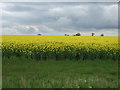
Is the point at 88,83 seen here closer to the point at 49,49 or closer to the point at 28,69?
the point at 28,69

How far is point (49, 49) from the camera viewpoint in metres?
13.8

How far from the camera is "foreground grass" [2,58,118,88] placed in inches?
239

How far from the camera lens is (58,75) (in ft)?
28.2

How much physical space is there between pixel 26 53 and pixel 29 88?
7905 mm

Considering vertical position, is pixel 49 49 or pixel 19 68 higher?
pixel 49 49

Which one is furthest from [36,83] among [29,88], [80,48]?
[80,48]

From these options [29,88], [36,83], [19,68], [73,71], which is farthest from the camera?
[19,68]

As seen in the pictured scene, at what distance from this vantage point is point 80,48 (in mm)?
14258

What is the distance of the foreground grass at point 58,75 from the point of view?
607 cm

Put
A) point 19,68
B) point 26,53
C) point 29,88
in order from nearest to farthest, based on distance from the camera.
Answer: point 29,88 < point 19,68 < point 26,53

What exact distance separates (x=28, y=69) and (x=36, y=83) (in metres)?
4.09

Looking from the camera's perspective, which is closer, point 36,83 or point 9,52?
point 36,83

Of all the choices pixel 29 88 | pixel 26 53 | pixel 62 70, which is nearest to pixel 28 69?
pixel 62 70

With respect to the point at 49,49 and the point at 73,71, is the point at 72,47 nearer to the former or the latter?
the point at 49,49
